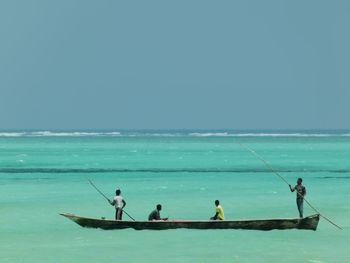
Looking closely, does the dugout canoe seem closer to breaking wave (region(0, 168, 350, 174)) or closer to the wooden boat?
the wooden boat

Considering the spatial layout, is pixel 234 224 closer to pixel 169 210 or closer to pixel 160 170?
pixel 169 210

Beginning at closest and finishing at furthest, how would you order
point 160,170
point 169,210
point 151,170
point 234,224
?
1. point 234,224
2. point 169,210
3. point 160,170
4. point 151,170

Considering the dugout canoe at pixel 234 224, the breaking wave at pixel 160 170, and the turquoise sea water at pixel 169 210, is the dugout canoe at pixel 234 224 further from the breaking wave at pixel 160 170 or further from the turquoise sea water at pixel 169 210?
the breaking wave at pixel 160 170

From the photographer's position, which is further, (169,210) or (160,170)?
(160,170)

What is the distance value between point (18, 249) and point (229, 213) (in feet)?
31.5

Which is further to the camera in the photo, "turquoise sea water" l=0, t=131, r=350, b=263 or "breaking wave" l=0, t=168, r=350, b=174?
"breaking wave" l=0, t=168, r=350, b=174

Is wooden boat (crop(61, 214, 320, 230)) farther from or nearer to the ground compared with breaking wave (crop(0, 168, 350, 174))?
nearer to the ground

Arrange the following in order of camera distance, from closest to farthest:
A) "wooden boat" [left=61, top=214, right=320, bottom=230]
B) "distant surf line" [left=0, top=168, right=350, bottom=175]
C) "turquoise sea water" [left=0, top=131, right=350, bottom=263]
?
"turquoise sea water" [left=0, top=131, right=350, bottom=263], "wooden boat" [left=61, top=214, right=320, bottom=230], "distant surf line" [left=0, top=168, right=350, bottom=175]

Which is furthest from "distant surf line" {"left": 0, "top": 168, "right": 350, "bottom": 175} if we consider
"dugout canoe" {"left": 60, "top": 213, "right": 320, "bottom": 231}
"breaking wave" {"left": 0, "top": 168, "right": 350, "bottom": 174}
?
"dugout canoe" {"left": 60, "top": 213, "right": 320, "bottom": 231}

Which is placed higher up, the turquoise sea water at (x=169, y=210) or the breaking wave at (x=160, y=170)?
the breaking wave at (x=160, y=170)

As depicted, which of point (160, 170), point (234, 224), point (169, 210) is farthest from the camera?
point (160, 170)

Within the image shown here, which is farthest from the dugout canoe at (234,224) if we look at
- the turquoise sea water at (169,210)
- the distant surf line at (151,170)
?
the distant surf line at (151,170)

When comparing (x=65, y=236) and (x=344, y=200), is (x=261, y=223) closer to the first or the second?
(x=65, y=236)

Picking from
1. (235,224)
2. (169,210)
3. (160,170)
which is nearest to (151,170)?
(160,170)
